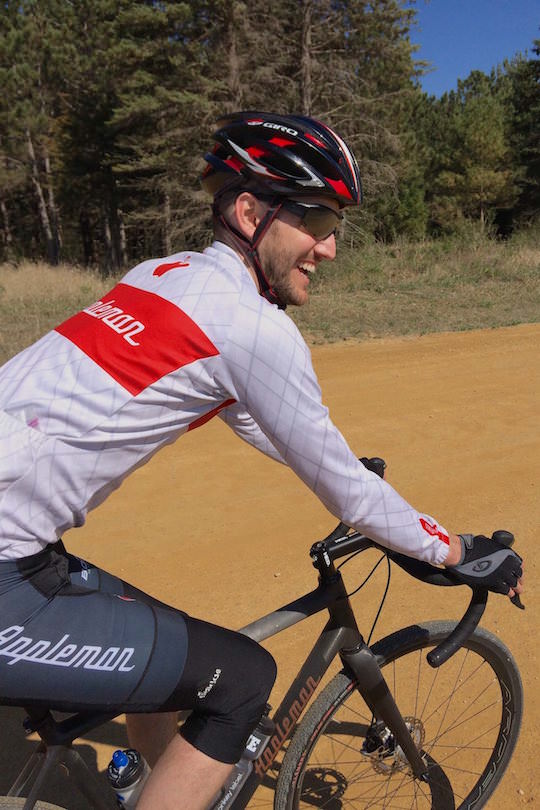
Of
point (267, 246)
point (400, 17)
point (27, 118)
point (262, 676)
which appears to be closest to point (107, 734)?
point (262, 676)

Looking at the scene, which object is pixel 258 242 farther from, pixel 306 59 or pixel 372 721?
pixel 306 59

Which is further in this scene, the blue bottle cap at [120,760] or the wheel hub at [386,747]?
the wheel hub at [386,747]

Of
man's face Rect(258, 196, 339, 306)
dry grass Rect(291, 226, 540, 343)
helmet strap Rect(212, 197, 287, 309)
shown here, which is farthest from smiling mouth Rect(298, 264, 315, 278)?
dry grass Rect(291, 226, 540, 343)

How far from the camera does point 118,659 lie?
148 centimetres

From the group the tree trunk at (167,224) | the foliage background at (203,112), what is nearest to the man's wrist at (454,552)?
the foliage background at (203,112)

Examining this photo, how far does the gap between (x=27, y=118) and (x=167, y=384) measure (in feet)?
104

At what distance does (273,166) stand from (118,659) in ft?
4.33

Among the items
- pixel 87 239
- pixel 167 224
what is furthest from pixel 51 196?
pixel 167 224

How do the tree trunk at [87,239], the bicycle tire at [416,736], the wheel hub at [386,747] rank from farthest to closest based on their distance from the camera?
1. the tree trunk at [87,239]
2. the wheel hub at [386,747]
3. the bicycle tire at [416,736]

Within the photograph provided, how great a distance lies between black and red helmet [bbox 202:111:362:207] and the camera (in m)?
1.71

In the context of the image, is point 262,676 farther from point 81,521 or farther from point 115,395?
point 115,395

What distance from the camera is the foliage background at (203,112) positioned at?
64.8 feet

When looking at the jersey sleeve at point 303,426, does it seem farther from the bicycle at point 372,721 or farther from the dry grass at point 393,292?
the dry grass at point 393,292

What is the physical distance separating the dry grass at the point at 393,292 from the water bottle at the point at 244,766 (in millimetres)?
7321
